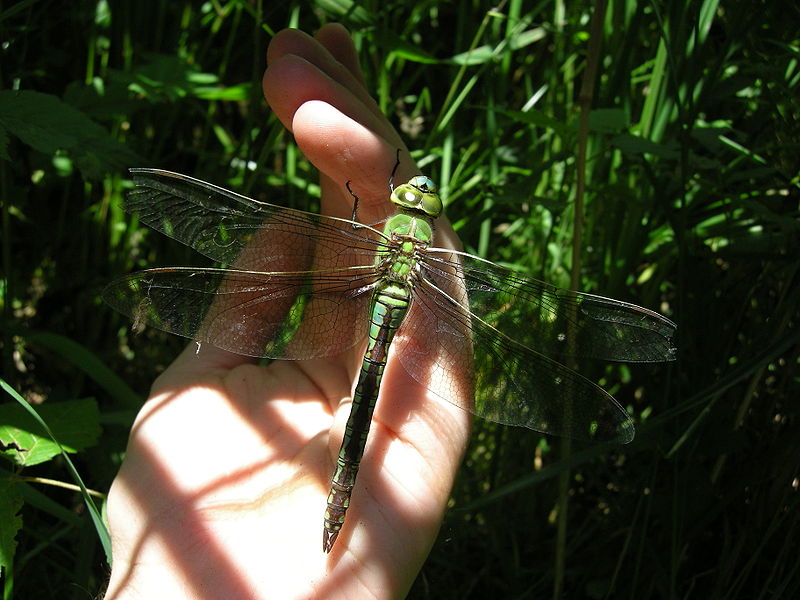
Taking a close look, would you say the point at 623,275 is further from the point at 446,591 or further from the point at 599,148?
the point at 446,591

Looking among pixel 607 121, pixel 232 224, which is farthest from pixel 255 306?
pixel 607 121

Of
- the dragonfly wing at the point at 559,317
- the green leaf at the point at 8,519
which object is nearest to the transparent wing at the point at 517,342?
the dragonfly wing at the point at 559,317

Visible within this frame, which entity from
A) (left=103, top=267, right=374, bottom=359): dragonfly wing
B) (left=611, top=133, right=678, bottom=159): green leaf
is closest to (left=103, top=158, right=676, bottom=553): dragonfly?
(left=103, top=267, right=374, bottom=359): dragonfly wing

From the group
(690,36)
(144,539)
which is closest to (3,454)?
(144,539)

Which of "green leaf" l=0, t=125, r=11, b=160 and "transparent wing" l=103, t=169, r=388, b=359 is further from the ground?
"green leaf" l=0, t=125, r=11, b=160

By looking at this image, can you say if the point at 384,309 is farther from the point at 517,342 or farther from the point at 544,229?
the point at 544,229

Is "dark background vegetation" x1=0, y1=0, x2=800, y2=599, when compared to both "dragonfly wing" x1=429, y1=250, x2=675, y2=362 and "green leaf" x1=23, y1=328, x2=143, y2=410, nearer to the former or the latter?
"green leaf" x1=23, y1=328, x2=143, y2=410

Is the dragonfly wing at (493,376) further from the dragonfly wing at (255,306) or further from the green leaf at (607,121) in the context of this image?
the green leaf at (607,121)
